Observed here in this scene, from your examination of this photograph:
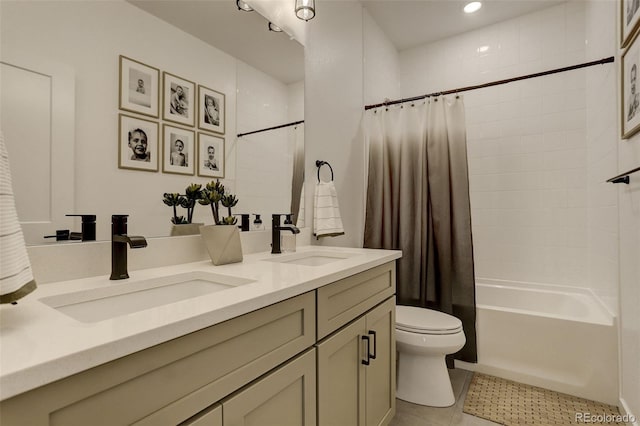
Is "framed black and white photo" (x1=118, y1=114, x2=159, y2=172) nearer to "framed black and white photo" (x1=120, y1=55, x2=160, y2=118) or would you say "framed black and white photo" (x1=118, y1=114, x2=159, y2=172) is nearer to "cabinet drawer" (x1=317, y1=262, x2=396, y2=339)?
"framed black and white photo" (x1=120, y1=55, x2=160, y2=118)

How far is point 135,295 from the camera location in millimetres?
889

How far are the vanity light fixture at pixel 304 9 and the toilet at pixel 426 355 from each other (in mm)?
1740

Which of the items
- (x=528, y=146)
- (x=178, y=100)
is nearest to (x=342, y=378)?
(x=178, y=100)

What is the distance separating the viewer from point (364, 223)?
251cm

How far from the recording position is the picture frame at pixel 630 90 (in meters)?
1.38

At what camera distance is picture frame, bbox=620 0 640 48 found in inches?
53.1

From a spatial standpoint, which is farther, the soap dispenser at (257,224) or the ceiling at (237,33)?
the soap dispenser at (257,224)

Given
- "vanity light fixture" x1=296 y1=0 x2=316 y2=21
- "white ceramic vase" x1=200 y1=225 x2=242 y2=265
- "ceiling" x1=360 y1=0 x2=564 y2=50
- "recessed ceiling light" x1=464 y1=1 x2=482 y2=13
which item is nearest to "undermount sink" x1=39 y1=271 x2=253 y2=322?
"white ceramic vase" x1=200 y1=225 x2=242 y2=265

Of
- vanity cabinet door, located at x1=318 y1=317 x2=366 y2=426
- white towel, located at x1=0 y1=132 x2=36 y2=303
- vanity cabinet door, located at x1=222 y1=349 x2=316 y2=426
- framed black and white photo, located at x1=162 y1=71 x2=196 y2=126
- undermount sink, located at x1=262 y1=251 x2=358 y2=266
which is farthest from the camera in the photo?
undermount sink, located at x1=262 y1=251 x2=358 y2=266

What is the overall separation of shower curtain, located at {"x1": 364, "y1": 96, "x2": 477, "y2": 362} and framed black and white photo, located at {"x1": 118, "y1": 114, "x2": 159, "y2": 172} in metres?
1.57

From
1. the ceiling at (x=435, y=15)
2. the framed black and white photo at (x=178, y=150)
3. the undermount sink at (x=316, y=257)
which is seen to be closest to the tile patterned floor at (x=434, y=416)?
the undermount sink at (x=316, y=257)

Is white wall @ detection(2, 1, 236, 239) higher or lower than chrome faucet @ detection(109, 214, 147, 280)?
higher

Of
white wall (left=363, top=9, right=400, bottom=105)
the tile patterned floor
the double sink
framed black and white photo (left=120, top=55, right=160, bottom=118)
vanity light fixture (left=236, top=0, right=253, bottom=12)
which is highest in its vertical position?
white wall (left=363, top=9, right=400, bottom=105)

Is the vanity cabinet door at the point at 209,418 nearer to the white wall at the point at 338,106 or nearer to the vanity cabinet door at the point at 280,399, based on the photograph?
the vanity cabinet door at the point at 280,399
